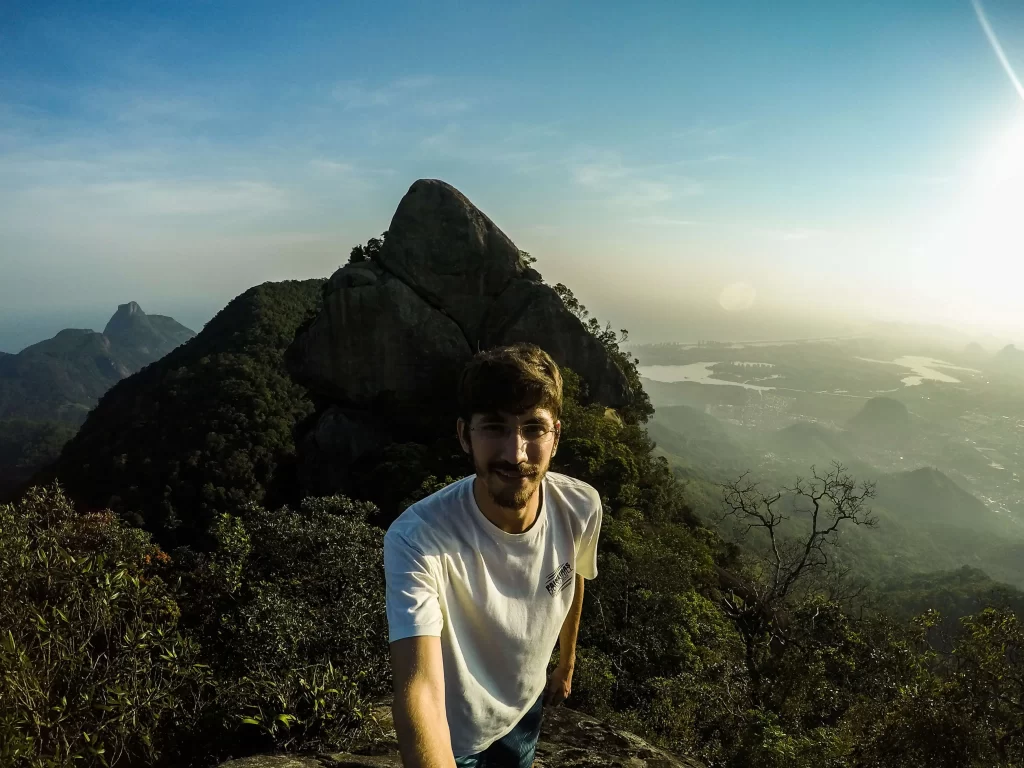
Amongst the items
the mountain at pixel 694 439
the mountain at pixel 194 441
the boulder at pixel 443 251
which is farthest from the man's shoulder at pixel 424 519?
the mountain at pixel 694 439

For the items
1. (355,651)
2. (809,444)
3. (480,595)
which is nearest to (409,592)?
(480,595)

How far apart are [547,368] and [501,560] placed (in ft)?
2.88

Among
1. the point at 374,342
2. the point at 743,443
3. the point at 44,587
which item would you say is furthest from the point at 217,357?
the point at 743,443

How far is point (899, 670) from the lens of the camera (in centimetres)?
1007

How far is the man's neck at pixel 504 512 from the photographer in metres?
2.42

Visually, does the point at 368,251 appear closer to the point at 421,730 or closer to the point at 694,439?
the point at 421,730

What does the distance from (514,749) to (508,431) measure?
168 centimetres

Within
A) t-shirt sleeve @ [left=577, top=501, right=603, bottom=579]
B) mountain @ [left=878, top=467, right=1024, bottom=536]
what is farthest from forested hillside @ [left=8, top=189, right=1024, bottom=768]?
mountain @ [left=878, top=467, right=1024, bottom=536]

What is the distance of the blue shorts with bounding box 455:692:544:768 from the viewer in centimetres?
261

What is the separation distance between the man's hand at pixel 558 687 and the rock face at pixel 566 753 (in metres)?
Answer: 0.85

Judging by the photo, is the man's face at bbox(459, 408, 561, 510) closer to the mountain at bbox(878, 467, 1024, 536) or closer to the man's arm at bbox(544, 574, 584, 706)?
the man's arm at bbox(544, 574, 584, 706)

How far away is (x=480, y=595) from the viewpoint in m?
2.35

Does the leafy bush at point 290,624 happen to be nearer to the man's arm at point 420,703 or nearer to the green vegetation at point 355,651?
the green vegetation at point 355,651

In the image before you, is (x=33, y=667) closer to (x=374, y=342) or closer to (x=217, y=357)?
(x=374, y=342)
